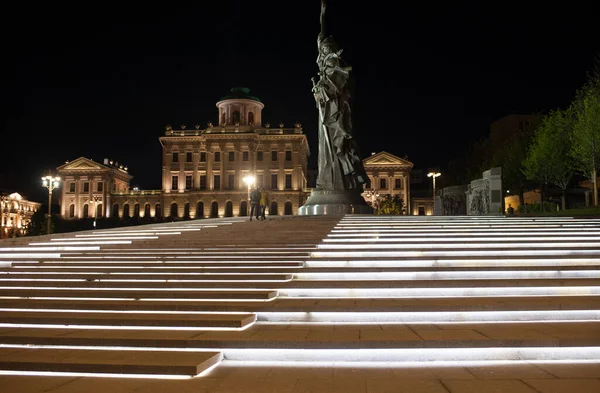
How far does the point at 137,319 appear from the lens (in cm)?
641

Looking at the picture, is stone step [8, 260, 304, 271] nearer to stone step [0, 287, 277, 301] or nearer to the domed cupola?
stone step [0, 287, 277, 301]

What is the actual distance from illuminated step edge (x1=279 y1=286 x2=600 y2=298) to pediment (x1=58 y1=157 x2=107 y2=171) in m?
84.6

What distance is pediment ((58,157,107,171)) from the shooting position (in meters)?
85.3

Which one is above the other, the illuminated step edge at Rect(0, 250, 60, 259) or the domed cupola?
the domed cupola

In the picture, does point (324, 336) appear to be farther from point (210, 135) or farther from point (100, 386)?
point (210, 135)

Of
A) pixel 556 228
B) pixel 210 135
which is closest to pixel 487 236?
pixel 556 228

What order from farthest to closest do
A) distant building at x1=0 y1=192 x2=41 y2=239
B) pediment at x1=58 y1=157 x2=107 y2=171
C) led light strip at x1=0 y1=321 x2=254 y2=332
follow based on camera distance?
pediment at x1=58 y1=157 x2=107 y2=171
distant building at x1=0 y1=192 x2=41 y2=239
led light strip at x1=0 y1=321 x2=254 y2=332

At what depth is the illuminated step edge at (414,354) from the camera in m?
5.30

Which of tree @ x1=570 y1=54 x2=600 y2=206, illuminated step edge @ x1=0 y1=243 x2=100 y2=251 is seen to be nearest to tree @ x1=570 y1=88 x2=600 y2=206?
tree @ x1=570 y1=54 x2=600 y2=206

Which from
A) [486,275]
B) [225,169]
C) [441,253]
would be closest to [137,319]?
[486,275]

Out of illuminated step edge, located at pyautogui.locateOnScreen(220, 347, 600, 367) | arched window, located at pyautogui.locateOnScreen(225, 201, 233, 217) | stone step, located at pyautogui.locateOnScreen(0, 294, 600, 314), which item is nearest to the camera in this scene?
illuminated step edge, located at pyautogui.locateOnScreen(220, 347, 600, 367)

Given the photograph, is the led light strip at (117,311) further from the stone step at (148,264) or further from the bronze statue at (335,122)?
the bronze statue at (335,122)

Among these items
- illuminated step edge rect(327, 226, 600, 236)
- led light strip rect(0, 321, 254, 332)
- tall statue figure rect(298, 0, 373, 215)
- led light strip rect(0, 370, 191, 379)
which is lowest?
led light strip rect(0, 370, 191, 379)

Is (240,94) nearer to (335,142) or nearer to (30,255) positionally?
(335,142)
